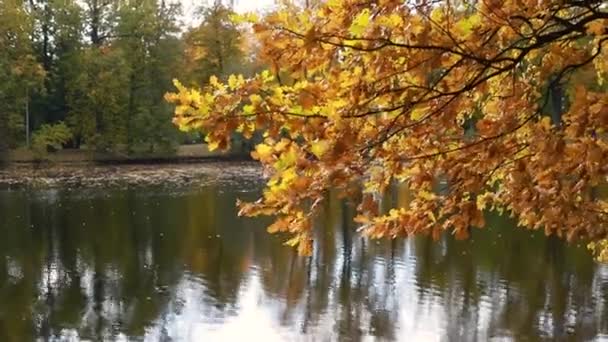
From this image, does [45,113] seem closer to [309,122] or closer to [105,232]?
[105,232]

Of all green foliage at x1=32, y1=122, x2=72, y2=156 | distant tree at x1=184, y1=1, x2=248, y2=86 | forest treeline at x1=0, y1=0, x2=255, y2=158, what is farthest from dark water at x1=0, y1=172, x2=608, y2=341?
distant tree at x1=184, y1=1, x2=248, y2=86

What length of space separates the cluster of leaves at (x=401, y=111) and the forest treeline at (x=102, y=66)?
38.2 meters

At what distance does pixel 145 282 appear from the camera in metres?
13.2

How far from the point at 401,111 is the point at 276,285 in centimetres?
1005

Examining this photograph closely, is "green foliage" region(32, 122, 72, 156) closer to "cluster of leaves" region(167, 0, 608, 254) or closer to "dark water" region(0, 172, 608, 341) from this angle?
"dark water" region(0, 172, 608, 341)

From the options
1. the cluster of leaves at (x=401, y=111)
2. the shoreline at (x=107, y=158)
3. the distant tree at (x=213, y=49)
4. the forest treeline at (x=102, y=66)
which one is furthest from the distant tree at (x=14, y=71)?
the cluster of leaves at (x=401, y=111)

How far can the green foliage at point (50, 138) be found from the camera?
132ft

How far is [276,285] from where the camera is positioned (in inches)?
510

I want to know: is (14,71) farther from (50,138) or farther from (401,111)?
(401,111)

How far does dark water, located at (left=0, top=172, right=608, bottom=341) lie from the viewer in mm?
10367

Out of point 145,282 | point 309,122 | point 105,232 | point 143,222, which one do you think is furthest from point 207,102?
point 143,222

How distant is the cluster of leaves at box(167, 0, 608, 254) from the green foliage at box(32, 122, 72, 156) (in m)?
39.4

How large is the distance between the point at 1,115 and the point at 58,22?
6727 millimetres

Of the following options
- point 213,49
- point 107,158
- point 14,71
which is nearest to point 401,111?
point 14,71
